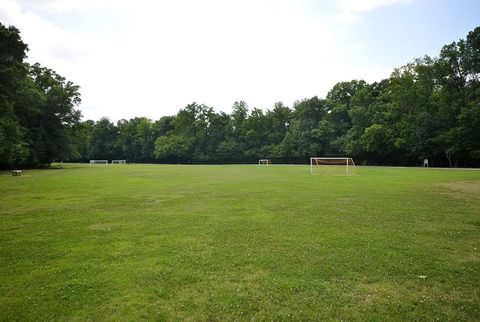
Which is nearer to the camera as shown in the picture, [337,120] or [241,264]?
→ [241,264]

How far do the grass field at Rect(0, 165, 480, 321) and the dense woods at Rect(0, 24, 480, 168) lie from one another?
34.5m

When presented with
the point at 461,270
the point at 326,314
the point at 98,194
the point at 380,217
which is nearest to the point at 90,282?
the point at 326,314

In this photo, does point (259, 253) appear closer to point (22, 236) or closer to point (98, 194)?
point (22, 236)

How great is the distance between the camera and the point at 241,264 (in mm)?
6746

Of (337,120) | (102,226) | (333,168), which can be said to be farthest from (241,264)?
(337,120)

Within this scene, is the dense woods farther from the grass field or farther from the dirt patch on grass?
the grass field

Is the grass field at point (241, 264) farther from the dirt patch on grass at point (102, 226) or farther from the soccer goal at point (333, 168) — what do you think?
the soccer goal at point (333, 168)

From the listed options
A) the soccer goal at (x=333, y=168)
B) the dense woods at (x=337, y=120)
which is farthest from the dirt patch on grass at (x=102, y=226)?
the dense woods at (x=337, y=120)

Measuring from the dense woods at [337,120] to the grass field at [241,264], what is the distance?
1360 inches

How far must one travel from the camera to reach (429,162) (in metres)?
57.4

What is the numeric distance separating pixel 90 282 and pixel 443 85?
6311 cm

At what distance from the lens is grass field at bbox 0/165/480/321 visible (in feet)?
16.4

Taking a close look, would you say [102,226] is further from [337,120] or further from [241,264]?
[337,120]

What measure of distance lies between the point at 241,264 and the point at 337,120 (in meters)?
72.1
